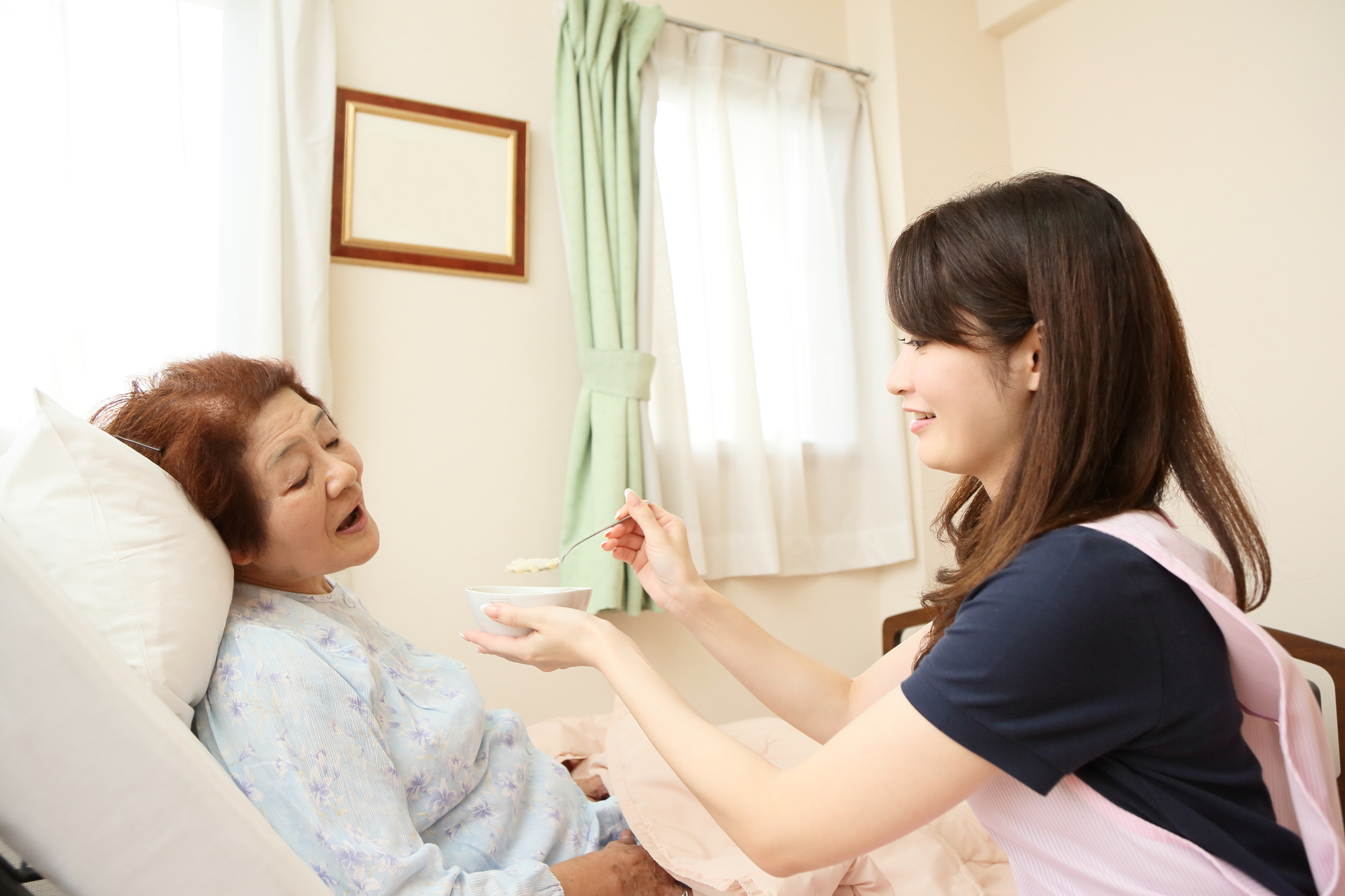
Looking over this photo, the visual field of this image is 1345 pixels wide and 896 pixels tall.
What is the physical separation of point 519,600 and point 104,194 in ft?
A: 4.88

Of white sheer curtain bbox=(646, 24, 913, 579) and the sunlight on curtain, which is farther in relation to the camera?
white sheer curtain bbox=(646, 24, 913, 579)

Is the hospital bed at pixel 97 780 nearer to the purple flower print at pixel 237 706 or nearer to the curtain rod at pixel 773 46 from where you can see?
the purple flower print at pixel 237 706

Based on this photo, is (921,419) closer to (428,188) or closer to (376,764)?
(376,764)

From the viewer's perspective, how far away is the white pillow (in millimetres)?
835

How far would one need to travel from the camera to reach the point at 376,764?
3.07 feet

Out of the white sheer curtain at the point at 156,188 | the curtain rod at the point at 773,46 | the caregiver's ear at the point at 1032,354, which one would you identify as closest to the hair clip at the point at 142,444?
the white sheer curtain at the point at 156,188

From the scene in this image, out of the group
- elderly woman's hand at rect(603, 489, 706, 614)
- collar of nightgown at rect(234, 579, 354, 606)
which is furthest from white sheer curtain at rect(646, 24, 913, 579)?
collar of nightgown at rect(234, 579, 354, 606)

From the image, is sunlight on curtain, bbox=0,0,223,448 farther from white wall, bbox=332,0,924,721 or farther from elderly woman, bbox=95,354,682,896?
elderly woman, bbox=95,354,682,896

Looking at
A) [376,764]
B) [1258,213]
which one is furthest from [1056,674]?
[1258,213]

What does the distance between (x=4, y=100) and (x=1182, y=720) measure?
229 centimetres

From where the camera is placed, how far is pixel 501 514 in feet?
7.27

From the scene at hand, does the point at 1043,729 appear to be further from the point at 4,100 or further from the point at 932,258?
the point at 4,100

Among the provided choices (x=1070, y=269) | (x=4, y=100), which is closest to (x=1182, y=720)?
(x=1070, y=269)

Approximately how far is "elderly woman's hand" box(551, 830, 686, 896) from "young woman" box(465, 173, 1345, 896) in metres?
0.26
